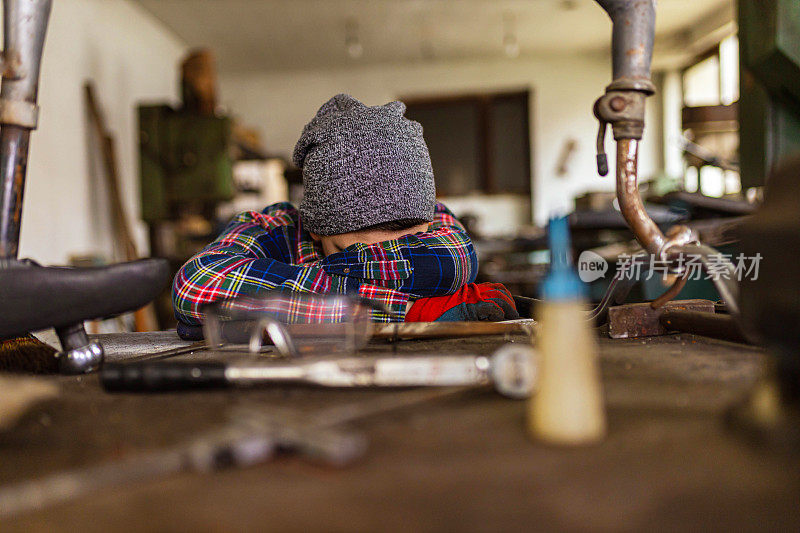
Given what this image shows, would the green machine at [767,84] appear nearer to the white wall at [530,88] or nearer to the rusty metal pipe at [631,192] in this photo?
the rusty metal pipe at [631,192]

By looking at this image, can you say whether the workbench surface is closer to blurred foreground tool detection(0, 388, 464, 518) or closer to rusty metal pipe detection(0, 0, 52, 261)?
blurred foreground tool detection(0, 388, 464, 518)

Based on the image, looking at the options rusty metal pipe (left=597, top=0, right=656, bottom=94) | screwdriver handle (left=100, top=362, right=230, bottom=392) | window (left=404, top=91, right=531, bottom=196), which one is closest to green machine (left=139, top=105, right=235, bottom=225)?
window (left=404, top=91, right=531, bottom=196)

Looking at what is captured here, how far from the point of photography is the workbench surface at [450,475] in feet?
1.04

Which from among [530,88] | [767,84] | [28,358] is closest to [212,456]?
[28,358]

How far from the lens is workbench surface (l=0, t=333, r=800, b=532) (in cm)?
32

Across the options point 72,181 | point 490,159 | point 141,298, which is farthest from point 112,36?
point 141,298

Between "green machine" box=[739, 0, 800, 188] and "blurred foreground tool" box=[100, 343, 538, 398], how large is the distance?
1.03 m

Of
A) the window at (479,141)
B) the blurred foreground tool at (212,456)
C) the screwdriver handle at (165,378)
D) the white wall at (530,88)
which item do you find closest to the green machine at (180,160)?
the white wall at (530,88)

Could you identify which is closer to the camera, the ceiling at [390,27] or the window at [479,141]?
the ceiling at [390,27]

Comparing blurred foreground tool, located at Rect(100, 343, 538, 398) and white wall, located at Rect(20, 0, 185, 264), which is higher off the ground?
white wall, located at Rect(20, 0, 185, 264)

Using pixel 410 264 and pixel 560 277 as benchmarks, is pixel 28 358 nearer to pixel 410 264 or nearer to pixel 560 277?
pixel 410 264

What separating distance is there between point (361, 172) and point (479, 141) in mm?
5856

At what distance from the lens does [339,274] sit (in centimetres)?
104

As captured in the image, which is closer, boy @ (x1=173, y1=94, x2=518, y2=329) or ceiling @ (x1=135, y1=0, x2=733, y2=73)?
boy @ (x1=173, y1=94, x2=518, y2=329)
